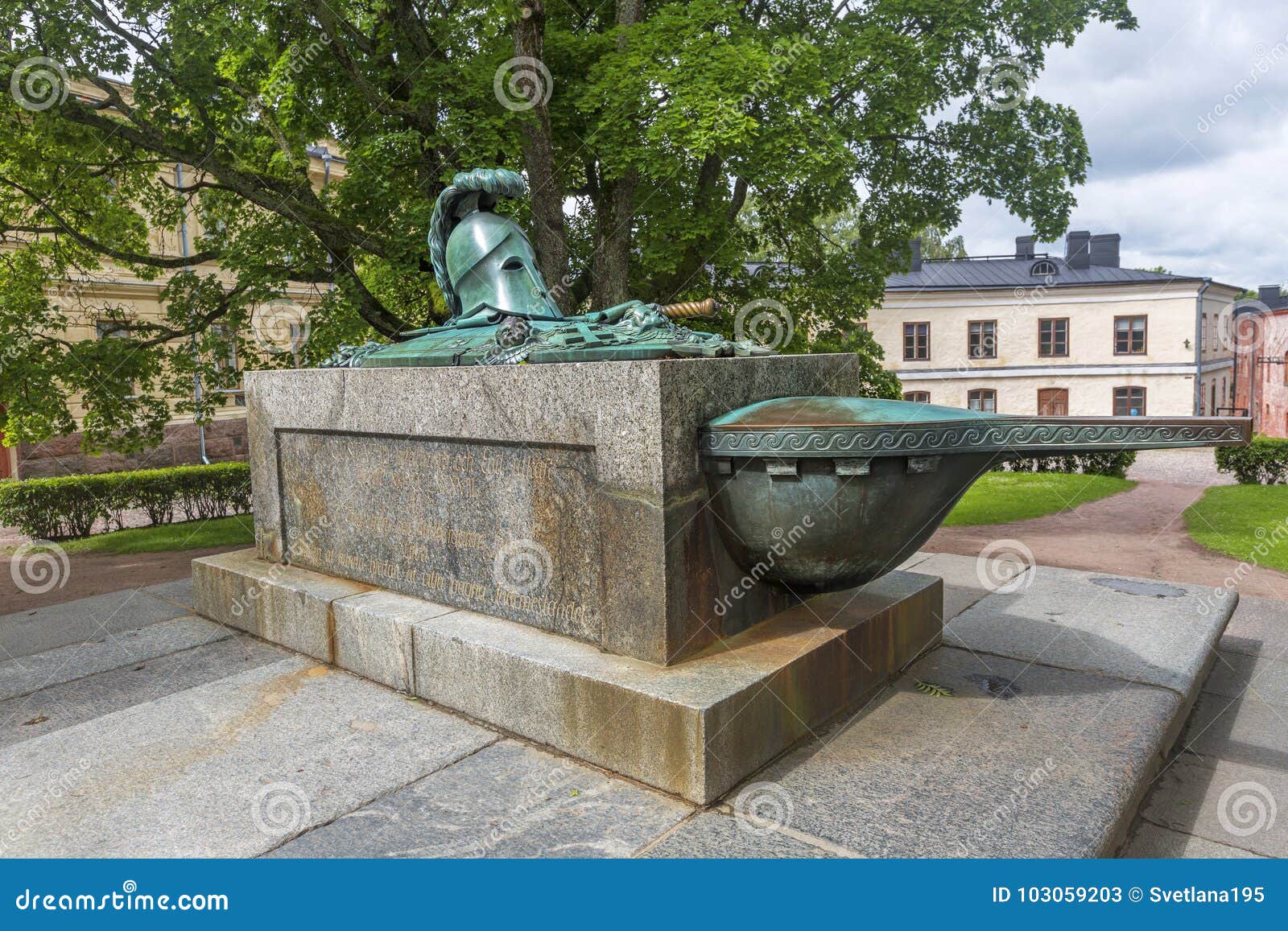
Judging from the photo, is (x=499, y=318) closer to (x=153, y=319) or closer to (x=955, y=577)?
(x=955, y=577)

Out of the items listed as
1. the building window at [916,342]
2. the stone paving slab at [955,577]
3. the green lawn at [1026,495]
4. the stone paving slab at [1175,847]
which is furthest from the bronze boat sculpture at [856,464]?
the building window at [916,342]

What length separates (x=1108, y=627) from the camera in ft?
17.7

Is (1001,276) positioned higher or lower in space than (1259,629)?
higher

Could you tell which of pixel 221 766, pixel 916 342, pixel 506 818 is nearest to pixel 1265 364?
pixel 916 342

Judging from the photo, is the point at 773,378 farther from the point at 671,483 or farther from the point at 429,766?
the point at 429,766

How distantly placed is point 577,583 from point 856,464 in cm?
148

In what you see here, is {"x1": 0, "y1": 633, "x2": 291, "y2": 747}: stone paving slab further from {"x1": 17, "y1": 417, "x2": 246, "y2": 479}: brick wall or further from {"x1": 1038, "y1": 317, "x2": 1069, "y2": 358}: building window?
{"x1": 1038, "y1": 317, "x2": 1069, "y2": 358}: building window

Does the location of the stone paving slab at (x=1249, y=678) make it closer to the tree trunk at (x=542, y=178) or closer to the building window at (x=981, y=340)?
the tree trunk at (x=542, y=178)

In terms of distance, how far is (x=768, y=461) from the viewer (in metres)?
3.75

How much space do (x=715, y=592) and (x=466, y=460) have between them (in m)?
1.57

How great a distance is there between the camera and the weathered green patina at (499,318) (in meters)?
4.51

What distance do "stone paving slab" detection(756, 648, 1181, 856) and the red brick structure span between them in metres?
32.4

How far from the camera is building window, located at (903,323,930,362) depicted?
31.4 metres

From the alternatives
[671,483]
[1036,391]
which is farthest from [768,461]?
[1036,391]
